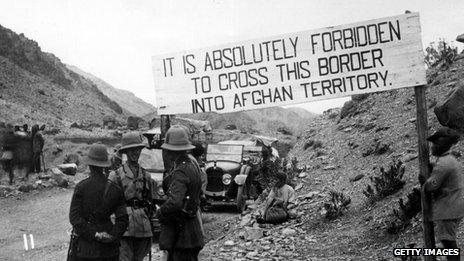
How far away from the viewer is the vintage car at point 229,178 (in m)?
12.2

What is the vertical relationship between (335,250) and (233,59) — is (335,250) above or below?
below

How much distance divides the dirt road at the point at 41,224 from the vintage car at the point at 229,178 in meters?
0.41

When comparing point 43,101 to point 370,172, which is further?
point 43,101

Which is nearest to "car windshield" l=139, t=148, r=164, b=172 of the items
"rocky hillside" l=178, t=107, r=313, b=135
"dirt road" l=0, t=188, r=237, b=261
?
"dirt road" l=0, t=188, r=237, b=261

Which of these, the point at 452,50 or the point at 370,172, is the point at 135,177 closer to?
the point at 370,172

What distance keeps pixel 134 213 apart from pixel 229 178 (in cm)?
753

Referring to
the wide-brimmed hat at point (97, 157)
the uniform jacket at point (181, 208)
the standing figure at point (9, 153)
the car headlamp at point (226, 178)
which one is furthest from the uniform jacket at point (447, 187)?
the standing figure at point (9, 153)

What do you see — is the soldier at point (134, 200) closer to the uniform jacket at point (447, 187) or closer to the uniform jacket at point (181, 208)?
the uniform jacket at point (181, 208)

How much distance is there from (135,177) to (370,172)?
6598 millimetres

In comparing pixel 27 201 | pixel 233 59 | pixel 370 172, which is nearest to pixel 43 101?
pixel 27 201

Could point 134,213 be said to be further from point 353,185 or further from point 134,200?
point 353,185

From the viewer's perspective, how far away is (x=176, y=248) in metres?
4.43

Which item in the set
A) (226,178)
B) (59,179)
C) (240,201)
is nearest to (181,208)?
(240,201)

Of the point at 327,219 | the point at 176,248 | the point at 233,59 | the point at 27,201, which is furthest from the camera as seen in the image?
the point at 27,201
